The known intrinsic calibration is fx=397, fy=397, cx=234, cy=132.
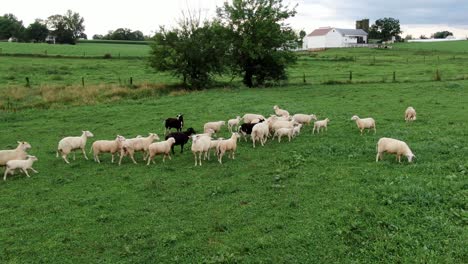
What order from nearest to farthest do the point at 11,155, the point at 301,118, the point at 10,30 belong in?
1. the point at 11,155
2. the point at 301,118
3. the point at 10,30

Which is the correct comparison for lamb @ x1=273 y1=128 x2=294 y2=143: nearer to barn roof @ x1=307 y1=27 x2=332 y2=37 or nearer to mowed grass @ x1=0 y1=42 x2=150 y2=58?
mowed grass @ x1=0 y1=42 x2=150 y2=58

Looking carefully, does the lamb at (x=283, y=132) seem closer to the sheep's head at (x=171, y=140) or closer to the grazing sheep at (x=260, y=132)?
the grazing sheep at (x=260, y=132)

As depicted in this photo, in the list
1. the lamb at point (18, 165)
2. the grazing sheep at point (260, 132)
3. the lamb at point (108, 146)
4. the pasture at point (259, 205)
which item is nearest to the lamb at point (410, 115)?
the pasture at point (259, 205)

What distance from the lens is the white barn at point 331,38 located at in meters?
136

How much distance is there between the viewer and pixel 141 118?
2417 cm

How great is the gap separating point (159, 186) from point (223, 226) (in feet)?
11.8

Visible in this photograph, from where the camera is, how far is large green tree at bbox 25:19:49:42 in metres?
121

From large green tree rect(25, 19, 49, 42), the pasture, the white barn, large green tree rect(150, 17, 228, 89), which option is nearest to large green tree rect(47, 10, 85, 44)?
large green tree rect(25, 19, 49, 42)

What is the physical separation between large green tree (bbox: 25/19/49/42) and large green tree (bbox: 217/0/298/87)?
337 ft

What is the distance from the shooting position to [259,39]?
38.2 meters

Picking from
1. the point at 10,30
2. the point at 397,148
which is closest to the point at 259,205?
the point at 397,148

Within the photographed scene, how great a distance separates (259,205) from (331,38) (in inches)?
5289

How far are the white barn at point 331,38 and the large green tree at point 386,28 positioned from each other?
9.13 m

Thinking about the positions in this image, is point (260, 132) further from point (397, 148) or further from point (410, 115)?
point (410, 115)
